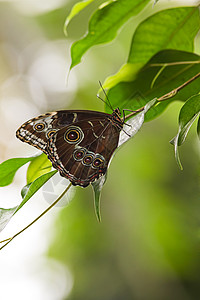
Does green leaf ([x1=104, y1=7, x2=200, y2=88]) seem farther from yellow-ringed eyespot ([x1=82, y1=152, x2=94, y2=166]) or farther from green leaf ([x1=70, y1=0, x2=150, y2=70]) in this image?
yellow-ringed eyespot ([x1=82, y1=152, x2=94, y2=166])

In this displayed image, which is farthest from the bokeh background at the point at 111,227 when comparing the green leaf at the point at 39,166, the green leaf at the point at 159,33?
the green leaf at the point at 39,166

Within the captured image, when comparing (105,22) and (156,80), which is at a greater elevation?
(105,22)

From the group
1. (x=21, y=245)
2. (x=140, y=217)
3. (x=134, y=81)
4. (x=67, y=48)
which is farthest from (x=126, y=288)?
(x=134, y=81)

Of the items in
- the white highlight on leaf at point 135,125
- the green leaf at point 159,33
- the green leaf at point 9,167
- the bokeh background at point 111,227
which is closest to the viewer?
the white highlight on leaf at point 135,125

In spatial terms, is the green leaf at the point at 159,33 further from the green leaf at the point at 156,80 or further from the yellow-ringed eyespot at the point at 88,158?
the yellow-ringed eyespot at the point at 88,158

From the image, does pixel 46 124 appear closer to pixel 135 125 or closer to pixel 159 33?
pixel 135 125

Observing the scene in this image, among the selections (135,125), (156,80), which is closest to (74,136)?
(135,125)

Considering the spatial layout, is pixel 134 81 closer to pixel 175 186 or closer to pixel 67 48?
pixel 175 186
